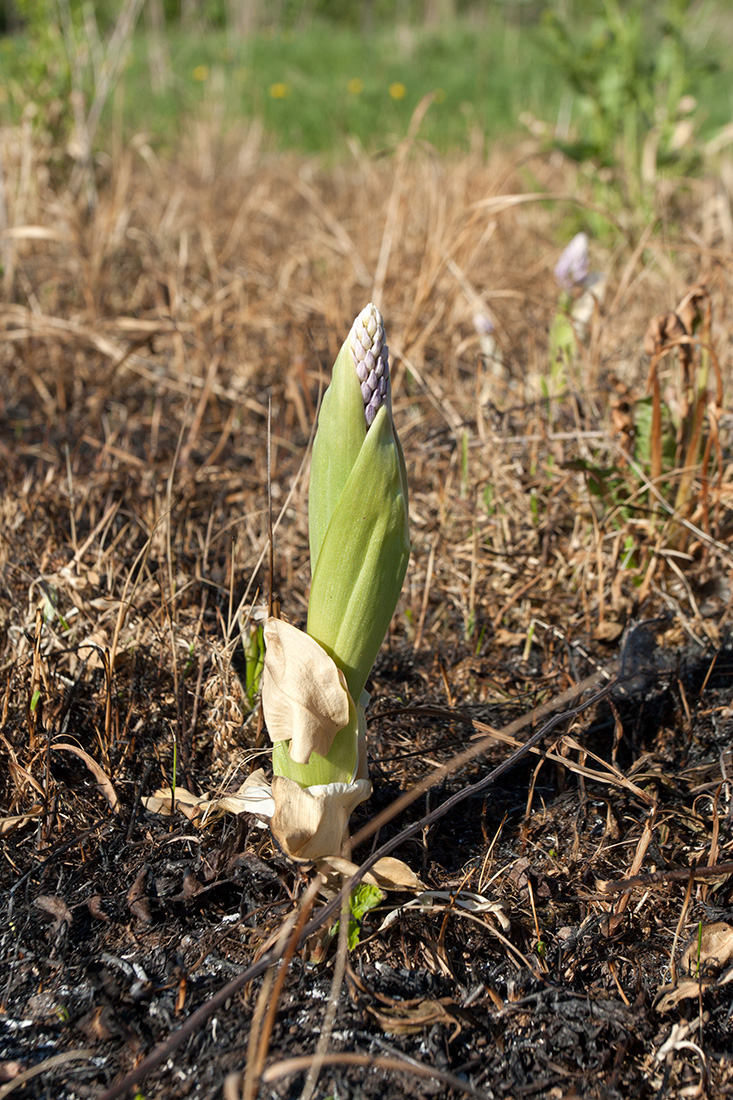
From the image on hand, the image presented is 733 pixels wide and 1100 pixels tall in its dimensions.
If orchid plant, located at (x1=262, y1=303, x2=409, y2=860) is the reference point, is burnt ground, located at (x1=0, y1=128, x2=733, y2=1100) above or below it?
below

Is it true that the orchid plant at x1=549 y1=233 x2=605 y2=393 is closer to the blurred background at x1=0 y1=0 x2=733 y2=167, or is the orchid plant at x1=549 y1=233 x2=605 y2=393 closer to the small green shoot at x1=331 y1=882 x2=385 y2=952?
the blurred background at x1=0 y1=0 x2=733 y2=167

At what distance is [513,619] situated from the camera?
1564 mm

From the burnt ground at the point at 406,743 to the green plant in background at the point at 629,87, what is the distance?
1089 mm

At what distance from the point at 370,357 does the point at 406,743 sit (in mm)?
647

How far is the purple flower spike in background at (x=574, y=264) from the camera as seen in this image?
1.96m

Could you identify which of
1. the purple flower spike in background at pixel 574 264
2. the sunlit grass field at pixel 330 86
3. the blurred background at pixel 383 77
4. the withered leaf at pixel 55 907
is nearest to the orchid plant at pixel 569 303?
the purple flower spike in background at pixel 574 264

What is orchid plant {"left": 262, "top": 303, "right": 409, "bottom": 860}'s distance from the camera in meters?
0.85

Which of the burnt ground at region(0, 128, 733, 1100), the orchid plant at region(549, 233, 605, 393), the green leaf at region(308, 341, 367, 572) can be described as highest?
the green leaf at region(308, 341, 367, 572)

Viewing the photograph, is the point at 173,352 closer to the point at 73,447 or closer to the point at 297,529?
the point at 73,447

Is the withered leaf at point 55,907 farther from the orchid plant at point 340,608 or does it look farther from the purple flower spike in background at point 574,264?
the purple flower spike in background at point 574,264

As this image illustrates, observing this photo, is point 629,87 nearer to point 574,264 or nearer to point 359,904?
point 574,264

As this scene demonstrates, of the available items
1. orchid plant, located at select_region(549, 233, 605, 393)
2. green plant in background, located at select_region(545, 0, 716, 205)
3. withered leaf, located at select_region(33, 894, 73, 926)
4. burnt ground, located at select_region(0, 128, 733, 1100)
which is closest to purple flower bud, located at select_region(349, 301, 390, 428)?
burnt ground, located at select_region(0, 128, 733, 1100)

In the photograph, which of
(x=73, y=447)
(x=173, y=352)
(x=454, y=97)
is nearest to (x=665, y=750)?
(x=73, y=447)

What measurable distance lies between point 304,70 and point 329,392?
31.7 ft
